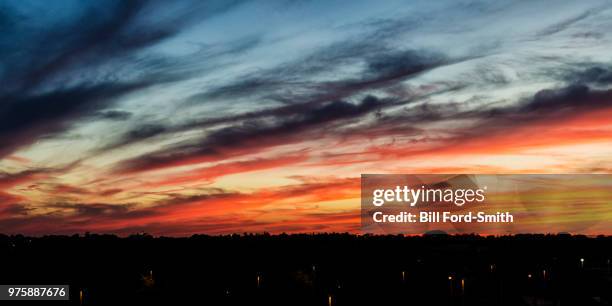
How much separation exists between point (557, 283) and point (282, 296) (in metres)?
50.3

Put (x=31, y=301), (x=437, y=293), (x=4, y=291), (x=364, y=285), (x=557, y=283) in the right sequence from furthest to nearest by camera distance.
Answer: (x=364, y=285), (x=31, y=301), (x=437, y=293), (x=4, y=291), (x=557, y=283)

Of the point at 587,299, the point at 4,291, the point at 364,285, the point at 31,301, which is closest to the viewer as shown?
the point at 587,299

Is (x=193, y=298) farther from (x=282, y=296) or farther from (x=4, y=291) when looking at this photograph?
(x=4, y=291)

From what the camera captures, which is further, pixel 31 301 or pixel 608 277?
pixel 31 301

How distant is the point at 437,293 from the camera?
5866 inches

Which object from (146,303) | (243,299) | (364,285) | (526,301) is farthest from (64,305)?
(526,301)

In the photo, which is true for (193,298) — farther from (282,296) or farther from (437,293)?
(437,293)

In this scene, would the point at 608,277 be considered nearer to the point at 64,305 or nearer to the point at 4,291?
the point at 64,305

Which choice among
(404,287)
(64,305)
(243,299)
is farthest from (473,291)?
(64,305)

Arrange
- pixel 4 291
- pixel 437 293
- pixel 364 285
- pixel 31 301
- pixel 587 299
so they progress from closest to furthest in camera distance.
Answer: pixel 587 299 → pixel 4 291 → pixel 437 293 → pixel 31 301 → pixel 364 285

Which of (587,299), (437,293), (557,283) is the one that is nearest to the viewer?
(587,299)

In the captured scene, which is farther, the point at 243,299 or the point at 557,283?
the point at 243,299

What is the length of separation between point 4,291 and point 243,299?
43.5 meters

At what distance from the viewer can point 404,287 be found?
171125 millimetres
